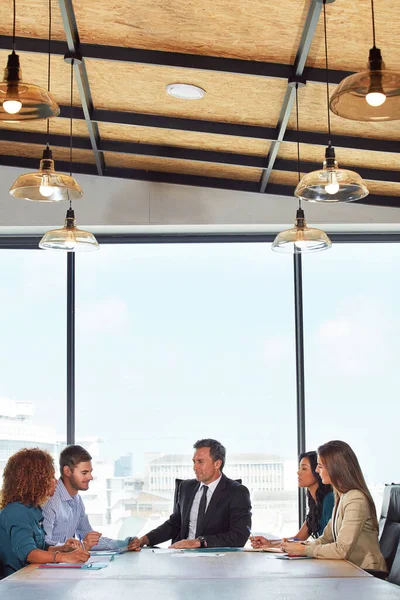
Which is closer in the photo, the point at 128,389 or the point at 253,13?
the point at 253,13

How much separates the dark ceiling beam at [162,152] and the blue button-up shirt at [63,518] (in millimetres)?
2758

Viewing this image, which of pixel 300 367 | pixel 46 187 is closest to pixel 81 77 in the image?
pixel 46 187

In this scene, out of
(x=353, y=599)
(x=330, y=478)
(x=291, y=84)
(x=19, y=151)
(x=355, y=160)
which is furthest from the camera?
(x=19, y=151)

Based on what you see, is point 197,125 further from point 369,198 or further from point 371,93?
point 371,93

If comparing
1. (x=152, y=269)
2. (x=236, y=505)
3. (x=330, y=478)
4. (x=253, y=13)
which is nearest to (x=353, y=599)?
(x=330, y=478)

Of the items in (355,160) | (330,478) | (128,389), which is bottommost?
(330,478)

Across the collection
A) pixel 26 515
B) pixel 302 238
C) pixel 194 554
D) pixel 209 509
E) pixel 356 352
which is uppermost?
pixel 302 238

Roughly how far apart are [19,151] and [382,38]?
333 cm

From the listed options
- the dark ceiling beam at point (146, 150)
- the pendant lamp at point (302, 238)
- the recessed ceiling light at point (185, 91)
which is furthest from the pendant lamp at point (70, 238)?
the dark ceiling beam at point (146, 150)

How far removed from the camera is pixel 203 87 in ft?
17.3

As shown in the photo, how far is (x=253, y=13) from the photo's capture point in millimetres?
4289

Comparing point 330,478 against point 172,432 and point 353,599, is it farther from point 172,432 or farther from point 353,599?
point 172,432

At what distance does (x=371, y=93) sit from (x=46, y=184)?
69.3 inches

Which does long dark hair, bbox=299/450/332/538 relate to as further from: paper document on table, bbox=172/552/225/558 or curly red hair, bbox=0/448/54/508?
curly red hair, bbox=0/448/54/508
